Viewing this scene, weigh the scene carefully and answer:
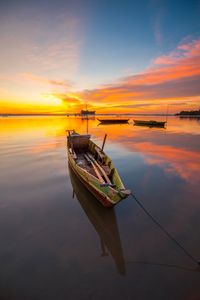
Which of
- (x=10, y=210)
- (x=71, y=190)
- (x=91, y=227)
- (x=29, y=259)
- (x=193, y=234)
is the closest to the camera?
(x=29, y=259)

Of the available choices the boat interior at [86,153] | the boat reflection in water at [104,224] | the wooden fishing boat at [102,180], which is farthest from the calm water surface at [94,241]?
the boat interior at [86,153]

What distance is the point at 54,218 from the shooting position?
7.93m

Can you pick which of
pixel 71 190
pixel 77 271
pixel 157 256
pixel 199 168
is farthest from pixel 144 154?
pixel 77 271

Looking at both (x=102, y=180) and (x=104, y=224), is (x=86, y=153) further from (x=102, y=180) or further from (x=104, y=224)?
(x=104, y=224)

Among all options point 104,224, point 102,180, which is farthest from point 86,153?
point 104,224

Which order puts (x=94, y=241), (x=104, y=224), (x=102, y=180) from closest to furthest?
(x=94, y=241), (x=104, y=224), (x=102, y=180)

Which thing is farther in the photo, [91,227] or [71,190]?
[71,190]

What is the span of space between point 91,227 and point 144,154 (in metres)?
13.5

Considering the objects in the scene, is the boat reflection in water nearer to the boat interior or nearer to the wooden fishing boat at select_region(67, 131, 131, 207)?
the wooden fishing boat at select_region(67, 131, 131, 207)

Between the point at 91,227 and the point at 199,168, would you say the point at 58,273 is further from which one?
the point at 199,168

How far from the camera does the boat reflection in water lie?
19.8 ft

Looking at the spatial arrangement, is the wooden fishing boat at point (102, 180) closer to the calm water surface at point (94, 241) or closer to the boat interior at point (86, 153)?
the boat interior at point (86, 153)

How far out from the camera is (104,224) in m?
7.62

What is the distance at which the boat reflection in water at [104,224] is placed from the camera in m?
6.05
